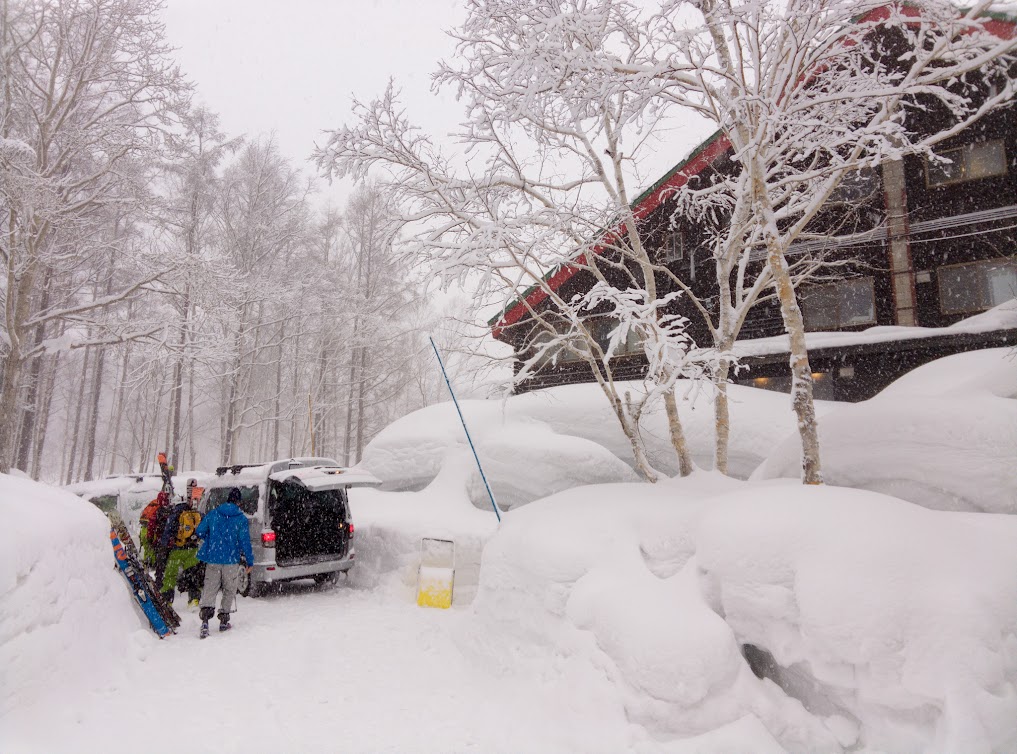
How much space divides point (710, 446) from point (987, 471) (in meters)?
5.57

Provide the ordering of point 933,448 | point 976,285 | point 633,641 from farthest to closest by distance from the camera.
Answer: point 976,285
point 933,448
point 633,641

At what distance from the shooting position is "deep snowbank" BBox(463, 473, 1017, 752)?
2982 mm

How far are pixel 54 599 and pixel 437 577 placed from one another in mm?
4359

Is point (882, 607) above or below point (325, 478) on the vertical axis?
below

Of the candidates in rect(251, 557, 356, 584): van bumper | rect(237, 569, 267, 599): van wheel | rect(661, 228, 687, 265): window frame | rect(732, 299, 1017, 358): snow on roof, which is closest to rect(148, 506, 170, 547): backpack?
rect(237, 569, 267, 599): van wheel

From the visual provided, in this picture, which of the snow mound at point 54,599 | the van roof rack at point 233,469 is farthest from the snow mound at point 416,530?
the snow mound at point 54,599

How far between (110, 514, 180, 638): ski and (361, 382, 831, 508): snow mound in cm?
486

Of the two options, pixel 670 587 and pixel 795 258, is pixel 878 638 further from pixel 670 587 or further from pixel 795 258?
pixel 795 258

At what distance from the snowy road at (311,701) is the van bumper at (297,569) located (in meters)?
1.29

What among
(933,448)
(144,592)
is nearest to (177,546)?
(144,592)

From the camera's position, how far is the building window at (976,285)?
11406 mm

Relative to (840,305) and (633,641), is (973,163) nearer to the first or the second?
(840,305)

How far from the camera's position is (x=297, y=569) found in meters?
7.93

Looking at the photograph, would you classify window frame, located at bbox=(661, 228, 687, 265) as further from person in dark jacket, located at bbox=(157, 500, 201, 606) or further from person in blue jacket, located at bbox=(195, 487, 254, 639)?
person in dark jacket, located at bbox=(157, 500, 201, 606)
